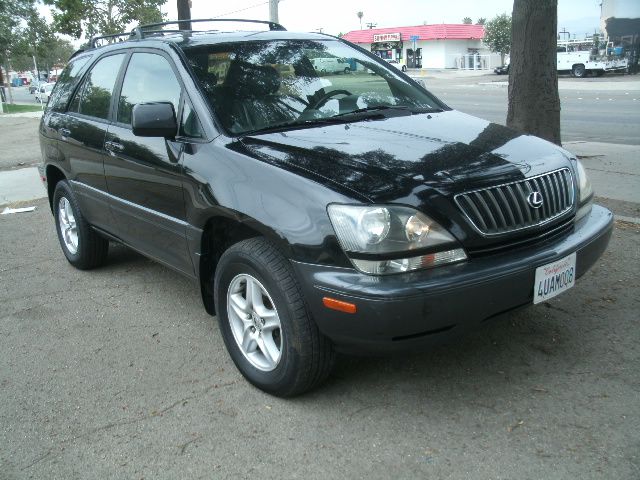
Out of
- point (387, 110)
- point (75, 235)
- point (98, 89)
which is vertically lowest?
point (75, 235)

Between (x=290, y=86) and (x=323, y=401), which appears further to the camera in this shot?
(x=290, y=86)

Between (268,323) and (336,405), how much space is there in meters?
0.52

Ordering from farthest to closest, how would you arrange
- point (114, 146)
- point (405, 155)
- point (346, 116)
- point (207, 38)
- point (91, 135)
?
point (91, 135), point (114, 146), point (207, 38), point (346, 116), point (405, 155)

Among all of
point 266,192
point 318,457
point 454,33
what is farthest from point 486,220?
point 454,33

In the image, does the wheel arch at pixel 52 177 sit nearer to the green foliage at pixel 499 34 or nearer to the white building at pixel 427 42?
the green foliage at pixel 499 34

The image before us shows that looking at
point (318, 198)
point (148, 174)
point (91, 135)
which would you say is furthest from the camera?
point (91, 135)

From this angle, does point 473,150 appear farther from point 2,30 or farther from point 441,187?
point 2,30

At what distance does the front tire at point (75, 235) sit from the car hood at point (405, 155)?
2.39 meters

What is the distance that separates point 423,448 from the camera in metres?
2.82

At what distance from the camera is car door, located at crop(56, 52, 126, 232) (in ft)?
15.4

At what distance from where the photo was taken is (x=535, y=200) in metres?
3.10

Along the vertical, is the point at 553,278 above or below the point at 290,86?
below

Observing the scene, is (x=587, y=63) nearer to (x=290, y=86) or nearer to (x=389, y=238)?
(x=290, y=86)

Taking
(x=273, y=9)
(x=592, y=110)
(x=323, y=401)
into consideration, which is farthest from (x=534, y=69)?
(x=592, y=110)
